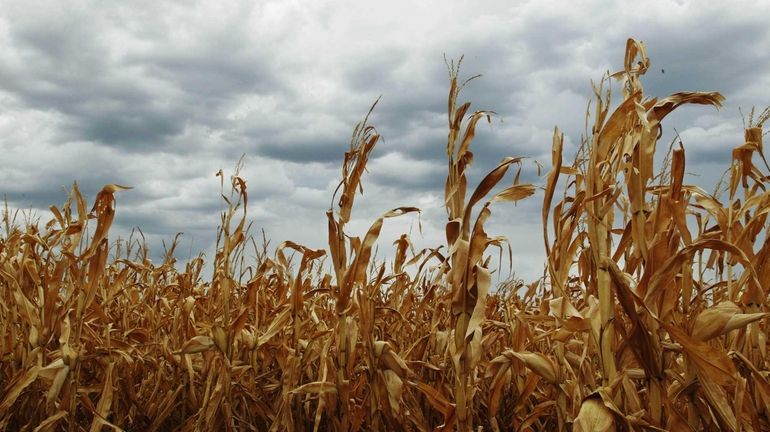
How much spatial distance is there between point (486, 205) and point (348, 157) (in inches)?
33.4

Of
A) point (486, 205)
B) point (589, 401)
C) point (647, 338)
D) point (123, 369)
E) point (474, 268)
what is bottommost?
point (123, 369)

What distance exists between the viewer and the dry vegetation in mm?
2092

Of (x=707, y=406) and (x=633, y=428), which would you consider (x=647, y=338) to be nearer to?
(x=633, y=428)

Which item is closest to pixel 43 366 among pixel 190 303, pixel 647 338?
pixel 190 303

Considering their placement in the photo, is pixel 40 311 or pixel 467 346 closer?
pixel 467 346

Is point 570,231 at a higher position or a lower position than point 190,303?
higher

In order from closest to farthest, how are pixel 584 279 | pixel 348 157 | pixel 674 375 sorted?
pixel 674 375 < pixel 584 279 < pixel 348 157

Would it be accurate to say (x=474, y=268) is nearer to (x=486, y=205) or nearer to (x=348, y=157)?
(x=486, y=205)

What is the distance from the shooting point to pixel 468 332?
7.46ft

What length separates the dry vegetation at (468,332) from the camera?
6.86 ft

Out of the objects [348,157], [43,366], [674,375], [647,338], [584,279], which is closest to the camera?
[647,338]

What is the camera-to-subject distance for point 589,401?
203 centimetres

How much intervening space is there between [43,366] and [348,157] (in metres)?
1.95

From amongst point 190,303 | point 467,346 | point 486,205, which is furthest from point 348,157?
point 190,303
